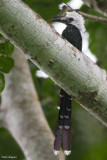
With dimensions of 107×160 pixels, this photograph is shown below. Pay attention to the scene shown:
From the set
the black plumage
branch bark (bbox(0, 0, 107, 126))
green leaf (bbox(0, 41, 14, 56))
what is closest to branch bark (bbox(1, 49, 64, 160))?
the black plumage

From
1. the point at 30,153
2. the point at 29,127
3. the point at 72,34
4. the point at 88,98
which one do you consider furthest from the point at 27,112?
the point at 88,98

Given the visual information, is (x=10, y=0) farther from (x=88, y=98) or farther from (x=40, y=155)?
(x=40, y=155)

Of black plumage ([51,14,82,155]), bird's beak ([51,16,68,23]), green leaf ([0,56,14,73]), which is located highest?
bird's beak ([51,16,68,23])

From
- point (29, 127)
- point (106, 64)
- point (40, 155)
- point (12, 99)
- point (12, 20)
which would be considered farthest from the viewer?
point (106, 64)

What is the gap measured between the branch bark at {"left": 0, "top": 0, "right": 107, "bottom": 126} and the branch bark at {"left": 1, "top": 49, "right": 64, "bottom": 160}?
862 mm

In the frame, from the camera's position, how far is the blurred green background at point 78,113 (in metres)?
2.97

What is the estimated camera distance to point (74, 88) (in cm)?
167

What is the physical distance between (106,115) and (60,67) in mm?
336

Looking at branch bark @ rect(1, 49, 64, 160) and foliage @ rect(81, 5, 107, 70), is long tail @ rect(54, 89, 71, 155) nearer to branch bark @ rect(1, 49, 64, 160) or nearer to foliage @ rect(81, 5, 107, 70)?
branch bark @ rect(1, 49, 64, 160)

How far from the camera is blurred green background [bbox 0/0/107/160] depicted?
2.97 m

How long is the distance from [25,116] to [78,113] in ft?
2.58

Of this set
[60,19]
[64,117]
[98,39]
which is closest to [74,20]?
[60,19]

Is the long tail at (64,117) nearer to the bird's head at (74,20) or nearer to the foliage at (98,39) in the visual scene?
the bird's head at (74,20)

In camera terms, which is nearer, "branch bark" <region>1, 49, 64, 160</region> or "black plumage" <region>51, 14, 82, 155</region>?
"black plumage" <region>51, 14, 82, 155</region>
